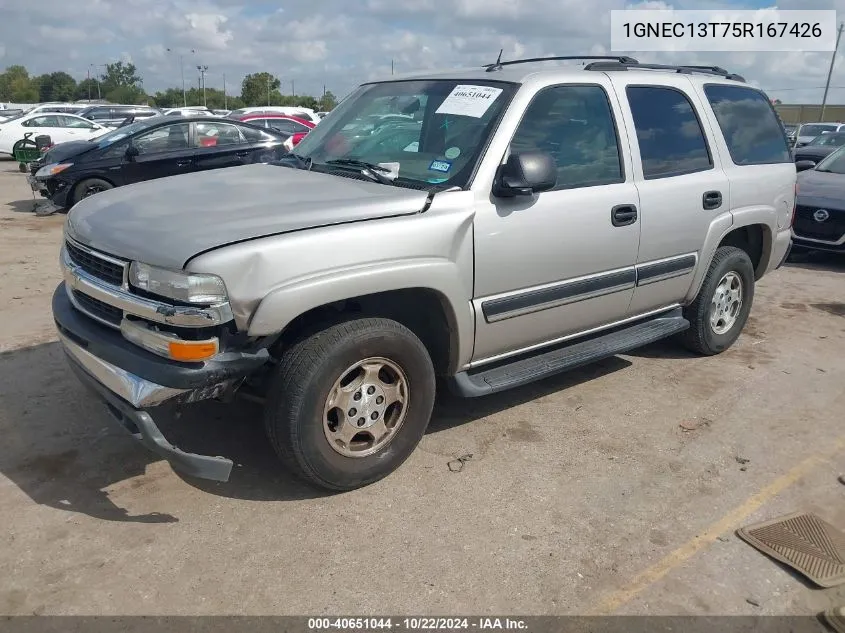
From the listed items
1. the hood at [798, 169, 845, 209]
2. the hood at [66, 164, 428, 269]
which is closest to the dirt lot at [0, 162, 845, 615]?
the hood at [66, 164, 428, 269]

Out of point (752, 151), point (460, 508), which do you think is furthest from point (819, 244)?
point (460, 508)

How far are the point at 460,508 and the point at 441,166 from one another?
1.67 metres

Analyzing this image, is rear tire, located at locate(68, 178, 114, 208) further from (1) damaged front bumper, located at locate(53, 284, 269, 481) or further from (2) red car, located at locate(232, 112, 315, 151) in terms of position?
(1) damaged front bumper, located at locate(53, 284, 269, 481)

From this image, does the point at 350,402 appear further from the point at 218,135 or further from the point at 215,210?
the point at 218,135

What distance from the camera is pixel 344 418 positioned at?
130 inches

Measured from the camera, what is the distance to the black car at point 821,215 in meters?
8.45

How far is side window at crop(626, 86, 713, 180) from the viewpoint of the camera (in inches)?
171

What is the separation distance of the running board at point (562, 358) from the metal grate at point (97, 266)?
166cm

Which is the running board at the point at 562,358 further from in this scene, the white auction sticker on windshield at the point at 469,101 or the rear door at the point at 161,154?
the rear door at the point at 161,154

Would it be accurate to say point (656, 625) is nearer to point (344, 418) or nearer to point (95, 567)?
point (344, 418)

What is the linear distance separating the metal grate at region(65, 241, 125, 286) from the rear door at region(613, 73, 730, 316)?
2.87 m

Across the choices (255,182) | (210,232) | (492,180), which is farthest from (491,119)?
(210,232)

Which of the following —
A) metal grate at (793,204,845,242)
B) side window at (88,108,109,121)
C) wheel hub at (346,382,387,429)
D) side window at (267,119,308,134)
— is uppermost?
side window at (88,108,109,121)

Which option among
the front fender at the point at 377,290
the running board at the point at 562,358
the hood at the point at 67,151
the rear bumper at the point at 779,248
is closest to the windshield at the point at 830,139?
the rear bumper at the point at 779,248
